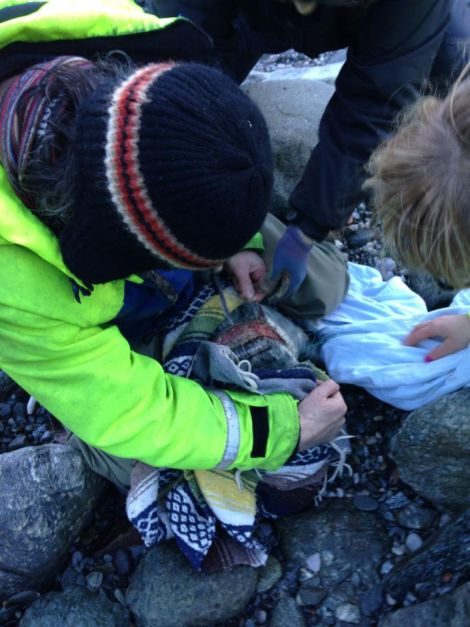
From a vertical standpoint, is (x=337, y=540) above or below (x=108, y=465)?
below

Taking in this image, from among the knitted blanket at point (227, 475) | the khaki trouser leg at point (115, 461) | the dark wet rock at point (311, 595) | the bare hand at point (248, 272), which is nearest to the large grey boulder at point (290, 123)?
the bare hand at point (248, 272)

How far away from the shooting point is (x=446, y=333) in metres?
2.56

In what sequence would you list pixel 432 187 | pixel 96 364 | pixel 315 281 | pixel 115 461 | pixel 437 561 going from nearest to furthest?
pixel 432 187, pixel 96 364, pixel 437 561, pixel 115 461, pixel 315 281

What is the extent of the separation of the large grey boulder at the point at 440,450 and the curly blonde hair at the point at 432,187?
555 millimetres

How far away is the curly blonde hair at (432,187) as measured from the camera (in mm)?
1729

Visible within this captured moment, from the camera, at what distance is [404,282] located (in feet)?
10.8

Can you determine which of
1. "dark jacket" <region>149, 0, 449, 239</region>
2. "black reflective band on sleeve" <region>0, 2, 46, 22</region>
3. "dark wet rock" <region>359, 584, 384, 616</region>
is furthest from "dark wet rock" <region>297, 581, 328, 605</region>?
"black reflective band on sleeve" <region>0, 2, 46, 22</region>

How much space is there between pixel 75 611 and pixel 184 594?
0.40 metres

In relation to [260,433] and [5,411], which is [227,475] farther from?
[5,411]

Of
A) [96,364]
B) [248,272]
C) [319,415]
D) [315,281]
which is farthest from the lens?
[315,281]

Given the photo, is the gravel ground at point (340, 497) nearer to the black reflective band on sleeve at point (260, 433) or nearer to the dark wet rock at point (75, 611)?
the dark wet rock at point (75, 611)

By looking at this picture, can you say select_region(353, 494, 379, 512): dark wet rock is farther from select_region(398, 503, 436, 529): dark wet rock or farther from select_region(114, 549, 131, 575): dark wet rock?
select_region(114, 549, 131, 575): dark wet rock

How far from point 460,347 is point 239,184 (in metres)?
1.38

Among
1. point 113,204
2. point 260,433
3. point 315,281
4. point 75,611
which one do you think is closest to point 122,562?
point 75,611
